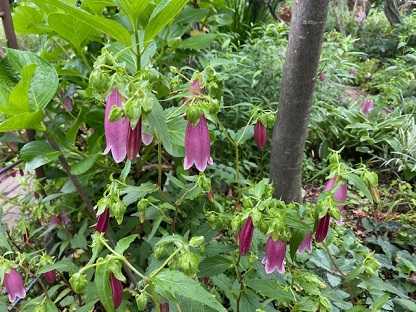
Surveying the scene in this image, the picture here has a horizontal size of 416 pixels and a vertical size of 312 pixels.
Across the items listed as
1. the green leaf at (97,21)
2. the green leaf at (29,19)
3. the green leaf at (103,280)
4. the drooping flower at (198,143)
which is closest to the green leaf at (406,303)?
the drooping flower at (198,143)

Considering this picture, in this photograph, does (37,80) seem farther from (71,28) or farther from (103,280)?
(103,280)

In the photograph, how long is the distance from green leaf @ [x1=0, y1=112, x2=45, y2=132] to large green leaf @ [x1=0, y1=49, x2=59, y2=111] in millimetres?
28

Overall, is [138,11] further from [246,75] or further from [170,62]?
[246,75]

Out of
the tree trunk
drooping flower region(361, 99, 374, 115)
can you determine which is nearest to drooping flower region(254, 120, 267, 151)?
the tree trunk

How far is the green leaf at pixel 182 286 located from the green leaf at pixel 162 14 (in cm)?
48

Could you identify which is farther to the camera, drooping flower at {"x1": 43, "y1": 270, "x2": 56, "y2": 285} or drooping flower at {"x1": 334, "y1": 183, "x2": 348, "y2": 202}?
drooping flower at {"x1": 43, "y1": 270, "x2": 56, "y2": 285}

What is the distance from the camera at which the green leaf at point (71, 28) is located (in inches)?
39.1

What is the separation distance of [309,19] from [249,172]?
736mm

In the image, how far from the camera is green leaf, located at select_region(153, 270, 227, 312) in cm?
61

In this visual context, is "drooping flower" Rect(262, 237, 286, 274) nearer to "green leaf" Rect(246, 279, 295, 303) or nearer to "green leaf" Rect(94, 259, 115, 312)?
"green leaf" Rect(246, 279, 295, 303)

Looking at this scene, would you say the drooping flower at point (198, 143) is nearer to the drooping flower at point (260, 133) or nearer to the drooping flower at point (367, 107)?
the drooping flower at point (260, 133)

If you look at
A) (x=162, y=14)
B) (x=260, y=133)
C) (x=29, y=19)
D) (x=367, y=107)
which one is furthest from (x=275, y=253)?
(x=367, y=107)

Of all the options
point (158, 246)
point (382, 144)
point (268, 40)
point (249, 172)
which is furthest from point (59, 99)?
point (382, 144)

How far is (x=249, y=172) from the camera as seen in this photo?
5.81 ft
